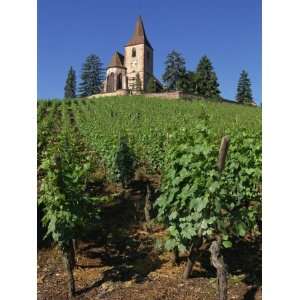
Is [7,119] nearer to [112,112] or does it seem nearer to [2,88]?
[2,88]

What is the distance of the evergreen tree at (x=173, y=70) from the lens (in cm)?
4966

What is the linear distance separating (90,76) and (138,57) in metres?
11.2

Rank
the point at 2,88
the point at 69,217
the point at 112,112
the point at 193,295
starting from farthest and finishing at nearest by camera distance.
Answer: the point at 112,112 < the point at 69,217 < the point at 193,295 < the point at 2,88

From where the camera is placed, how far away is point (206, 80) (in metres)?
46.4

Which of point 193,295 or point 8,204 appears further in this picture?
point 193,295

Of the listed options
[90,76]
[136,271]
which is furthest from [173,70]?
[136,271]

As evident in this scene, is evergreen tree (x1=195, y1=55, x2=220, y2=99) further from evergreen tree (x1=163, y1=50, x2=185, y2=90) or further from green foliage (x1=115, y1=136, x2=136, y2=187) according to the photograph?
green foliage (x1=115, y1=136, x2=136, y2=187)

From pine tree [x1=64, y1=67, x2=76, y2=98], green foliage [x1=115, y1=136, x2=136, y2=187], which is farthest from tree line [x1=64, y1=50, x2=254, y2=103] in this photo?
green foliage [x1=115, y1=136, x2=136, y2=187]

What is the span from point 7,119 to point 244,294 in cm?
301

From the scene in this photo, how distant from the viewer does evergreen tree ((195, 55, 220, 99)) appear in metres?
45.5

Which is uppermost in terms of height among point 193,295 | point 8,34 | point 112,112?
point 112,112
